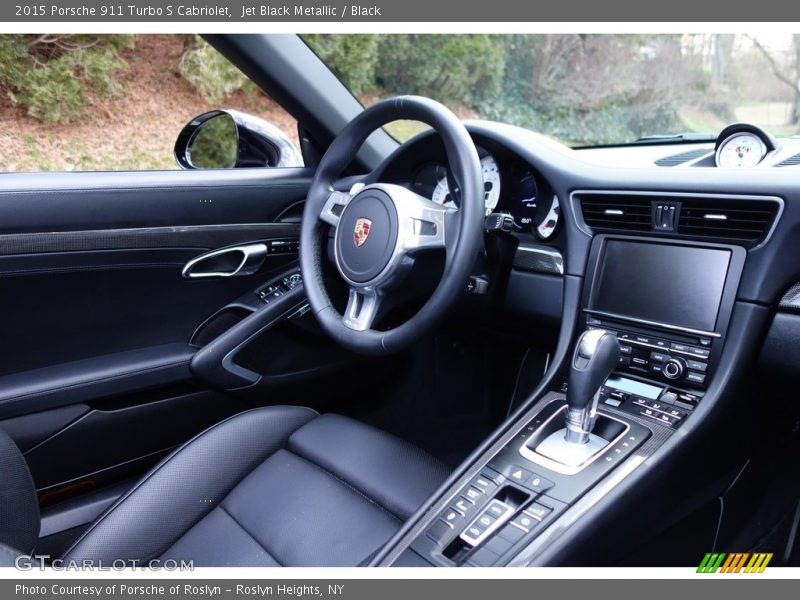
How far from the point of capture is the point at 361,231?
5.08ft

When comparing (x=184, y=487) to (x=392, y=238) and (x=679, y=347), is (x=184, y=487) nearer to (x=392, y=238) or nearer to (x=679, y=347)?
(x=392, y=238)

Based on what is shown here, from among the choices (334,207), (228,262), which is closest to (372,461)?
(334,207)

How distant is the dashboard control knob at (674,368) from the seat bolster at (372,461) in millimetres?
549

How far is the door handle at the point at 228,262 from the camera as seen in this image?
6.50 ft

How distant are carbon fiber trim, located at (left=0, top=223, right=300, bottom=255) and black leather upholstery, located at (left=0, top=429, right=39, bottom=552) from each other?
0.57 metres

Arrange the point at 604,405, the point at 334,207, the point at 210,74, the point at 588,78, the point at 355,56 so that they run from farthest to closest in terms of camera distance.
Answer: the point at 588,78 → the point at 355,56 → the point at 210,74 → the point at 334,207 → the point at 604,405

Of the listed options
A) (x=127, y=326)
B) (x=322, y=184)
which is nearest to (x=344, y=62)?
(x=322, y=184)

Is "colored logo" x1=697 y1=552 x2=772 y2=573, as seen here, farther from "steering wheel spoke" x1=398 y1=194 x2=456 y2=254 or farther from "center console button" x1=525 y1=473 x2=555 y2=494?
"steering wheel spoke" x1=398 y1=194 x2=456 y2=254

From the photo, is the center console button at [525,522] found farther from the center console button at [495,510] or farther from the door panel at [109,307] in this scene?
the door panel at [109,307]

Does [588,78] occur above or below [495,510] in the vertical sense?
above

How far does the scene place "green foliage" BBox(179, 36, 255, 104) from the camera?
202 cm

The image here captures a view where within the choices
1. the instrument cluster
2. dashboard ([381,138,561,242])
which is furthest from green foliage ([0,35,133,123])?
the instrument cluster

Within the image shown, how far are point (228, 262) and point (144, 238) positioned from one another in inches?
11.2

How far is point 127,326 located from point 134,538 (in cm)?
75
